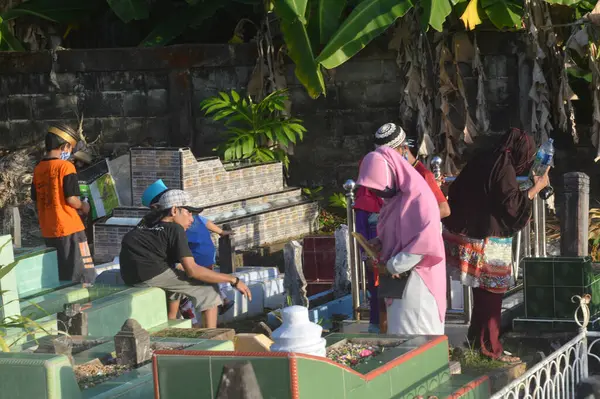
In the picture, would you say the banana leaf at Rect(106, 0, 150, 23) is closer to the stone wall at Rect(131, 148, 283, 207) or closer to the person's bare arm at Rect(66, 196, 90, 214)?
the stone wall at Rect(131, 148, 283, 207)

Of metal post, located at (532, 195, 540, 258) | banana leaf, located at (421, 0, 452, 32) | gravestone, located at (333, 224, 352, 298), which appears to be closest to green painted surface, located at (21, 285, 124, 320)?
gravestone, located at (333, 224, 352, 298)

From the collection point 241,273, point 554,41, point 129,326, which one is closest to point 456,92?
point 554,41

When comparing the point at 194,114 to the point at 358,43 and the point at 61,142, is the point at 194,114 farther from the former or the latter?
the point at 61,142

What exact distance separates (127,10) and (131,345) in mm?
8963

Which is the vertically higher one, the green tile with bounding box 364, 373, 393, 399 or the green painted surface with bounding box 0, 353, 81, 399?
the green painted surface with bounding box 0, 353, 81, 399

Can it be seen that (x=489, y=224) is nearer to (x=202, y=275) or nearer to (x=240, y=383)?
(x=202, y=275)

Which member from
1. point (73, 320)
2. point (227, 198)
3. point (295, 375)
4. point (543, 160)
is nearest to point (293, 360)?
point (295, 375)

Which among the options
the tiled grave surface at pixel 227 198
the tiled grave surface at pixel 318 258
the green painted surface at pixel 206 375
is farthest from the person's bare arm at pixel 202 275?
the tiled grave surface at pixel 318 258

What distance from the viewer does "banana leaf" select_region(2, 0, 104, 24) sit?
14594 mm

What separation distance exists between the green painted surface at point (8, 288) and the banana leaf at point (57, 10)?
27.1 ft

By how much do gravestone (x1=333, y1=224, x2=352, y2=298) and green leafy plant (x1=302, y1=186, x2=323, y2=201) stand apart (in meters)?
3.51

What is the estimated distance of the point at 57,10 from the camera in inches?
580

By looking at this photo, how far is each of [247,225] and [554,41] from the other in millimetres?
4004

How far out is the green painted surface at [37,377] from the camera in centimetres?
491
